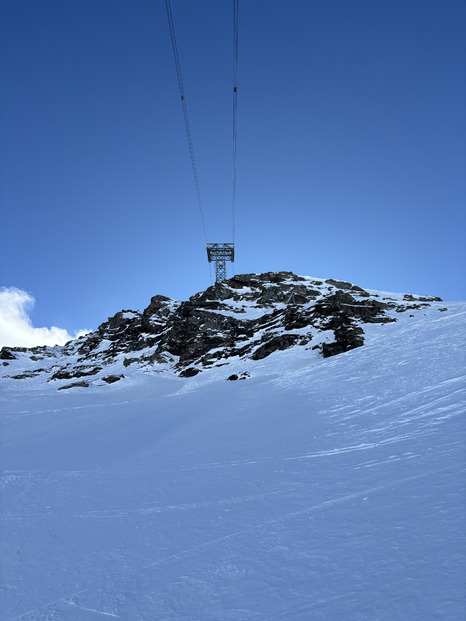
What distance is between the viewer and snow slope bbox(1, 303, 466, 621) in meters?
3.23

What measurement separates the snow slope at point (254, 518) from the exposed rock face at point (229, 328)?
16.8 metres

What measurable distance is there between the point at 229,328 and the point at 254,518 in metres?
47.8

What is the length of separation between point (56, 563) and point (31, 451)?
7649 millimetres

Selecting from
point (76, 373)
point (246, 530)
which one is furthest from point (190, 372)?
point (246, 530)

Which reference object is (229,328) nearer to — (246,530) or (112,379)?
(112,379)

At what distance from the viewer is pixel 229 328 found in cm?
5262

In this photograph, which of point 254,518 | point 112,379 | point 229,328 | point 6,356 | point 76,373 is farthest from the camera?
point 6,356

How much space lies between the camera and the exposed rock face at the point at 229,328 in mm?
32656

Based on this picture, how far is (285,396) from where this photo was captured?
51.9ft

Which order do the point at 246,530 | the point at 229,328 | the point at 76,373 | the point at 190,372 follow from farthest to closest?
the point at 229,328 < the point at 76,373 < the point at 190,372 < the point at 246,530

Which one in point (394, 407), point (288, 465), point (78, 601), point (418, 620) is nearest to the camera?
point (418, 620)

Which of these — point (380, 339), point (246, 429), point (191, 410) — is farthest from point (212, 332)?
point (246, 429)

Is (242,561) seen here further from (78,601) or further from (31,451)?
(31,451)

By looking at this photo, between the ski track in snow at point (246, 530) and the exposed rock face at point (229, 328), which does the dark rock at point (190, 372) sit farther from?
the ski track in snow at point (246, 530)
